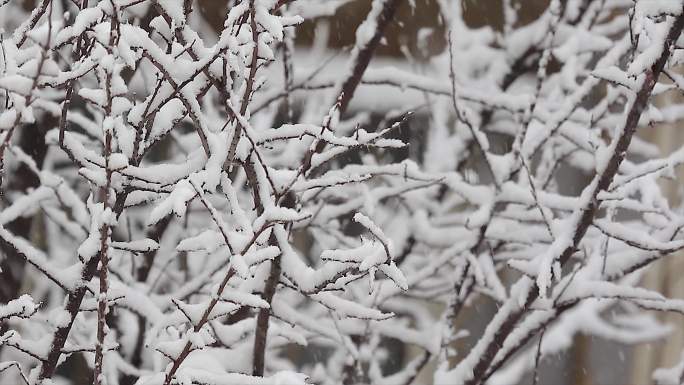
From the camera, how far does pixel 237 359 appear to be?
2570 mm

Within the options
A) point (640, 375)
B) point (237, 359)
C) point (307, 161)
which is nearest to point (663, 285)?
point (640, 375)

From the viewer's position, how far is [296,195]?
2.44 m

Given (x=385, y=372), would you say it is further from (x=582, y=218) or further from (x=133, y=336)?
(x=582, y=218)

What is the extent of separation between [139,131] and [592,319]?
12.2ft

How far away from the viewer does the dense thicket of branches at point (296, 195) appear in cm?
175

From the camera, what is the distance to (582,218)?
2436 millimetres

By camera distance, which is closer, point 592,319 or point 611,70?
point 611,70

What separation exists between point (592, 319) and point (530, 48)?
1729 millimetres

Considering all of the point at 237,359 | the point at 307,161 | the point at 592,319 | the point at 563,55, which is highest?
the point at 563,55

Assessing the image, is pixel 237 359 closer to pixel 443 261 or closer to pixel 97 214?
pixel 97 214

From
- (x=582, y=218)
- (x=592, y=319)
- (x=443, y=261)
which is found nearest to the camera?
(x=582, y=218)

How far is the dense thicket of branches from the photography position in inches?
68.7

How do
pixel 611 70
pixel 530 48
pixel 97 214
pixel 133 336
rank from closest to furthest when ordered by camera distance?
1. pixel 97 214
2. pixel 611 70
3. pixel 133 336
4. pixel 530 48

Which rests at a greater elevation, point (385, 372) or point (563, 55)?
point (563, 55)
